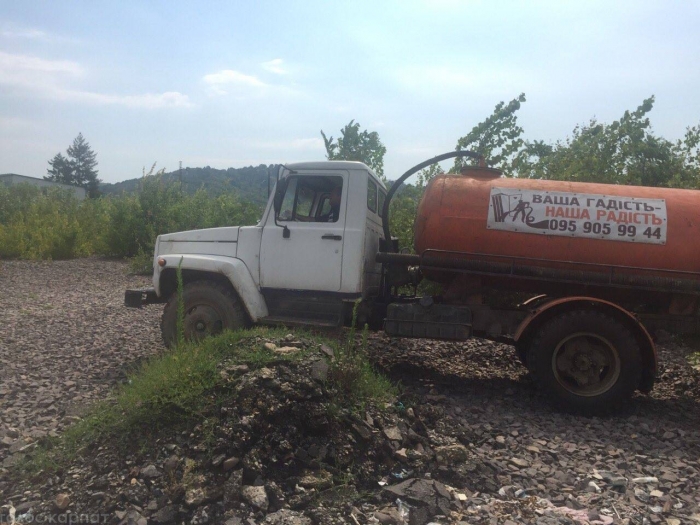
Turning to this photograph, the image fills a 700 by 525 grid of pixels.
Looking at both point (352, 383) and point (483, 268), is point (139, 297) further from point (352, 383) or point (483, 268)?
point (483, 268)

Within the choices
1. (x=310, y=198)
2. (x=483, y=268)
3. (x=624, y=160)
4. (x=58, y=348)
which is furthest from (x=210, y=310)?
(x=624, y=160)

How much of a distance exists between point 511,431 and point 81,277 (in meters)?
13.0

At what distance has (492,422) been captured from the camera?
509 centimetres

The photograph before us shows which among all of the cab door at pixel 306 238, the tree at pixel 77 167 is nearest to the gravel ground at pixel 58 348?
the cab door at pixel 306 238

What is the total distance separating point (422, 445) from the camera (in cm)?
426

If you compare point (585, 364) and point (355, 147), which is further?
point (355, 147)

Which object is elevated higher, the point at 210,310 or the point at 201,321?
the point at 210,310

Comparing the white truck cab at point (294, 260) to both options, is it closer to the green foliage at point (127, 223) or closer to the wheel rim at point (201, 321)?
the wheel rim at point (201, 321)

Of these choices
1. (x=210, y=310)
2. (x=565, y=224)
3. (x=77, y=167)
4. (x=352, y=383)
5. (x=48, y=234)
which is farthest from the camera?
(x=77, y=167)

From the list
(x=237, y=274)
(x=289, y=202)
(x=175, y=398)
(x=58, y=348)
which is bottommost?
(x=58, y=348)

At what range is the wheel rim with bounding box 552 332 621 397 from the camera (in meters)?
5.50

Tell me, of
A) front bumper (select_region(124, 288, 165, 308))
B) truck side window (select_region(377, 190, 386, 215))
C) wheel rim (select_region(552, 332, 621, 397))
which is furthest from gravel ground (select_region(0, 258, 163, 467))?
wheel rim (select_region(552, 332, 621, 397))

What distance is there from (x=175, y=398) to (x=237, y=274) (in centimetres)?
247

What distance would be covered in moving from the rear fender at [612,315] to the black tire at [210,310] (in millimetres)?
2984
